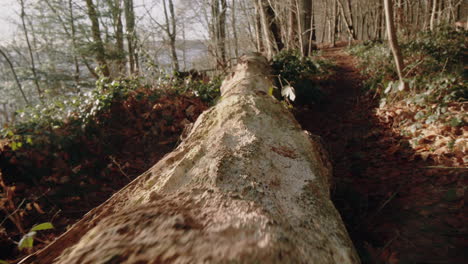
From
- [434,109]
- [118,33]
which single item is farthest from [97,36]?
[434,109]

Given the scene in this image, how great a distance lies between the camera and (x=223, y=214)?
1.01 metres

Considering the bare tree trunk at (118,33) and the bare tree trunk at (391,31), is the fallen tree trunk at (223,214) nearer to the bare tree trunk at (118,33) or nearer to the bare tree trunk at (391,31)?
the bare tree trunk at (391,31)

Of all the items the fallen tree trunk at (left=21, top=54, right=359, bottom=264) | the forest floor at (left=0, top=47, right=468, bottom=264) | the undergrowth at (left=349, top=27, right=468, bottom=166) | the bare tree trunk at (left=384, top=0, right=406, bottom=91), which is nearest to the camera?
the fallen tree trunk at (left=21, top=54, right=359, bottom=264)

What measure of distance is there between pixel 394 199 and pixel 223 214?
6.29ft

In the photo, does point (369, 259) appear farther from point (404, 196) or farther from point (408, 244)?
point (404, 196)

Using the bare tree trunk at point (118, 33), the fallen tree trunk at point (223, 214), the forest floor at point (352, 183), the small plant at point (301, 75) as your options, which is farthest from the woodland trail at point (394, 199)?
the bare tree trunk at point (118, 33)

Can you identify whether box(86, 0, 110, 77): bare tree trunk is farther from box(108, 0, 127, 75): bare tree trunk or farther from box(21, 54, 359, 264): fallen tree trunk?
box(21, 54, 359, 264): fallen tree trunk

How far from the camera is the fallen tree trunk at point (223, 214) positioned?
84cm

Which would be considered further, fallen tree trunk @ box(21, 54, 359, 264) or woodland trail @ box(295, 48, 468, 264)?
woodland trail @ box(295, 48, 468, 264)

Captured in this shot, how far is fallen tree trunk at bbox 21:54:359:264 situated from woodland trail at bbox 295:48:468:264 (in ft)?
1.90

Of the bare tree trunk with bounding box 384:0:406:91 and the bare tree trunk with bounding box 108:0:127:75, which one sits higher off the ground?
the bare tree trunk with bounding box 108:0:127:75

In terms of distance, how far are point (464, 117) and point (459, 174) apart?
3.35ft

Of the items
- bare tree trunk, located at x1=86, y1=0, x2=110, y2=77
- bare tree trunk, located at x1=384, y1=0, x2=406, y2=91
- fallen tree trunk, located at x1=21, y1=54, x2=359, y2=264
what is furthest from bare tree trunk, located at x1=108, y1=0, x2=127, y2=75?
fallen tree trunk, located at x1=21, y1=54, x2=359, y2=264

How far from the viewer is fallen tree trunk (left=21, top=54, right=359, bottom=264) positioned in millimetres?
842
